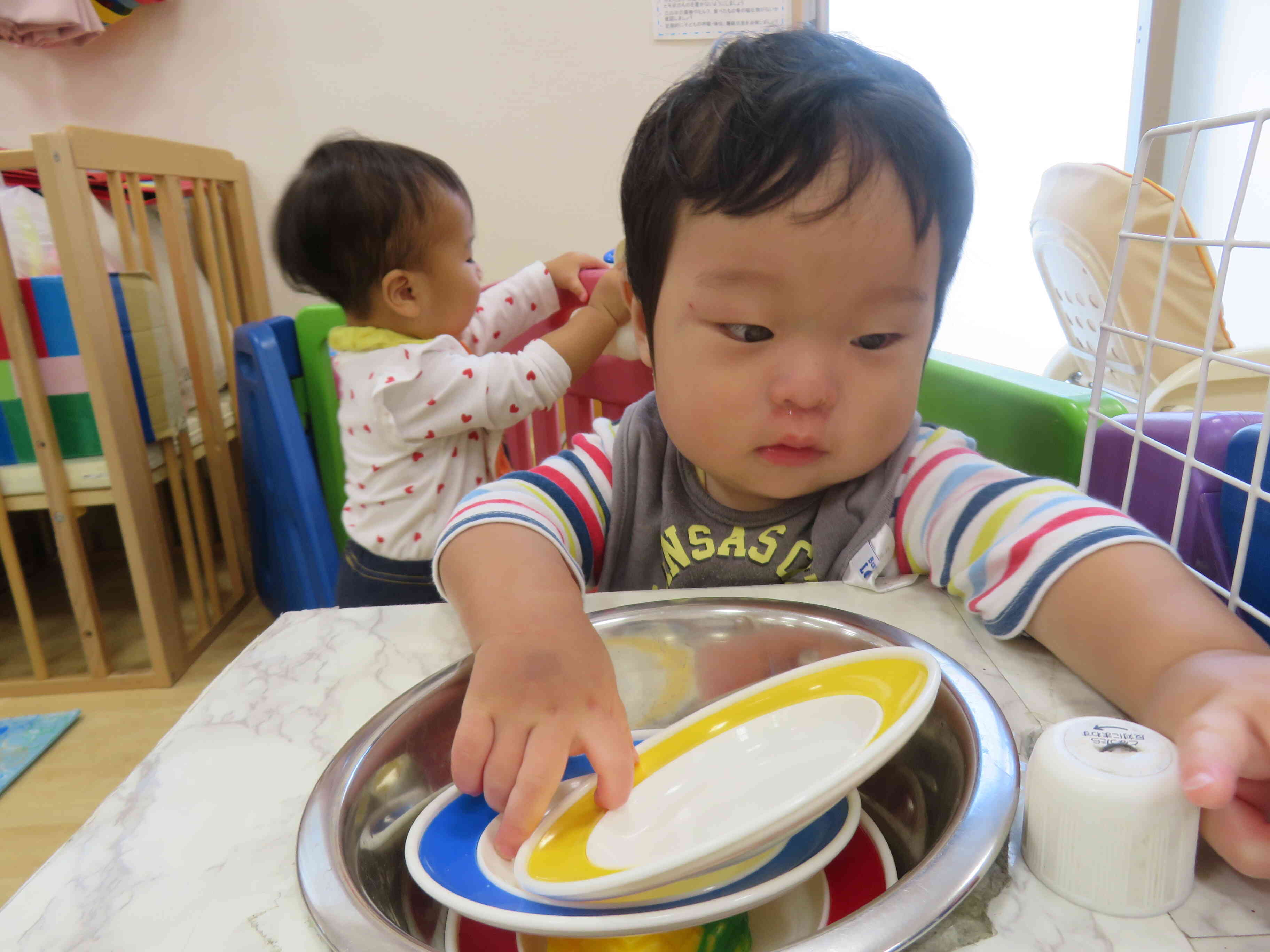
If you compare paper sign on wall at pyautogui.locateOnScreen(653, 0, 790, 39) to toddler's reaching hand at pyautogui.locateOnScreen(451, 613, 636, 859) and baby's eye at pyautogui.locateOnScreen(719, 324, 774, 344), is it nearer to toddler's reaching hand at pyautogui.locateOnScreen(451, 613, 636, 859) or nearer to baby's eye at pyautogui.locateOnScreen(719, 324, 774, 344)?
baby's eye at pyautogui.locateOnScreen(719, 324, 774, 344)

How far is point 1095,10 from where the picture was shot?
7.06 ft

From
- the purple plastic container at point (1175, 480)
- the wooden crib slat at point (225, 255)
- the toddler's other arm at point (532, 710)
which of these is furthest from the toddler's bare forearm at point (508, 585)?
the wooden crib slat at point (225, 255)

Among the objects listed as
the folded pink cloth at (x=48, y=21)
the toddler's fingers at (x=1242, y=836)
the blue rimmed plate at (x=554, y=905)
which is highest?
the folded pink cloth at (x=48, y=21)

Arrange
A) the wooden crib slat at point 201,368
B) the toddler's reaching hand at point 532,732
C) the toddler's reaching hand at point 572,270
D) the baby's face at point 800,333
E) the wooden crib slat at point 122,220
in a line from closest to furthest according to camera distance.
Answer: the toddler's reaching hand at point 532,732 → the baby's face at point 800,333 → the toddler's reaching hand at point 572,270 → the wooden crib slat at point 122,220 → the wooden crib slat at point 201,368

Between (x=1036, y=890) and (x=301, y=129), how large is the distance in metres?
1.91

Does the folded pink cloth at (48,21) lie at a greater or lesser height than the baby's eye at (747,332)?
greater

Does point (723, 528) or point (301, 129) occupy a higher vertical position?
point (301, 129)

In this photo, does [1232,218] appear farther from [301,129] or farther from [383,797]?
[301,129]

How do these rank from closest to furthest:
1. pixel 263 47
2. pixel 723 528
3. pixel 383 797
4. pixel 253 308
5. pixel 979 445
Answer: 1. pixel 383 797
2. pixel 723 528
3. pixel 979 445
4. pixel 263 47
5. pixel 253 308

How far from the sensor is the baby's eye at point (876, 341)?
1.64ft

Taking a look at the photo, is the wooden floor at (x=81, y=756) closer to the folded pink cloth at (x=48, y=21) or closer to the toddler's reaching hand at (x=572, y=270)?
the toddler's reaching hand at (x=572, y=270)

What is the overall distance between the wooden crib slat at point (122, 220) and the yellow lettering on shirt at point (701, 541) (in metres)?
1.31

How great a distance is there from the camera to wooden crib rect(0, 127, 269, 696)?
1.33 m

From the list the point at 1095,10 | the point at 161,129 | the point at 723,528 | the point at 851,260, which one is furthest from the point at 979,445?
the point at 1095,10
